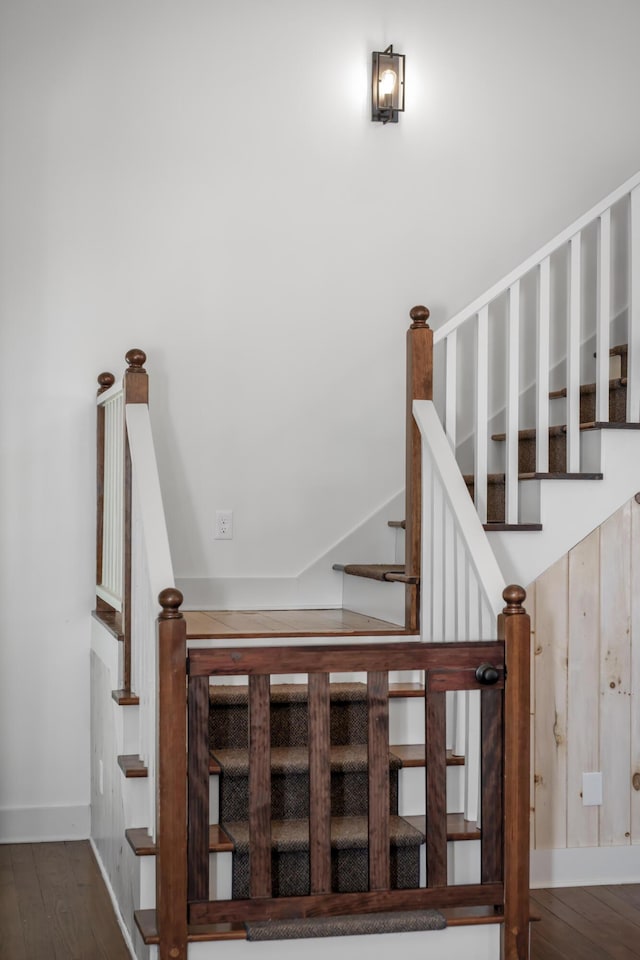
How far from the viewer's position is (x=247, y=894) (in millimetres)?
2697

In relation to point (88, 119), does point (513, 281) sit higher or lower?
lower

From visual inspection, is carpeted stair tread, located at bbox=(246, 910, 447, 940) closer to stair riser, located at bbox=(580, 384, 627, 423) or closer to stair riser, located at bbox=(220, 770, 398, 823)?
stair riser, located at bbox=(220, 770, 398, 823)

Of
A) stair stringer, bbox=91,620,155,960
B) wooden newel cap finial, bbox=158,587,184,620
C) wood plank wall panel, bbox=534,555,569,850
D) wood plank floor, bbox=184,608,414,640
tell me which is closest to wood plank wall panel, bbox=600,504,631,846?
wood plank wall panel, bbox=534,555,569,850

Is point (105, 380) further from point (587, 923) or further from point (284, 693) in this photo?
point (587, 923)

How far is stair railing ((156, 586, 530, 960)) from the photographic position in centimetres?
245

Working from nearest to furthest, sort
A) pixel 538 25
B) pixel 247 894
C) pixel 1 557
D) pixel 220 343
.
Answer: pixel 247 894
pixel 1 557
pixel 220 343
pixel 538 25

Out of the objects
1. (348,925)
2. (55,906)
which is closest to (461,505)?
(348,925)

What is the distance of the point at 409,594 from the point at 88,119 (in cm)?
212

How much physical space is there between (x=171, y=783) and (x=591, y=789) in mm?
1630

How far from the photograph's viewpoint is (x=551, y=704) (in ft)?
11.4

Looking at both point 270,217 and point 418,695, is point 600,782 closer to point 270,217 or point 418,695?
point 418,695

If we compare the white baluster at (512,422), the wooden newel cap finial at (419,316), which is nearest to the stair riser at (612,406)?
the white baluster at (512,422)

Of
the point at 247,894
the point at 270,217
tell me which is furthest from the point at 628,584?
the point at 270,217

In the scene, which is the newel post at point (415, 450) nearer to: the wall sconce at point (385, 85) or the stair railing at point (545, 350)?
the stair railing at point (545, 350)
